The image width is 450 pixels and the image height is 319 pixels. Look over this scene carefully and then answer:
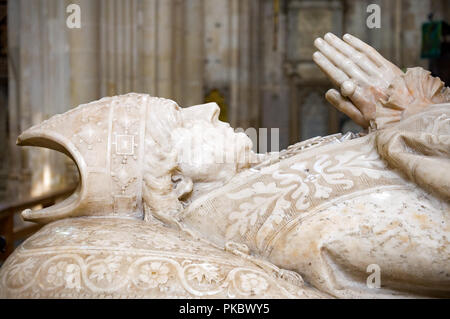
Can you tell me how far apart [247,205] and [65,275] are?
0.65 metres

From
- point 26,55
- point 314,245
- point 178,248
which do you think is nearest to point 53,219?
point 178,248

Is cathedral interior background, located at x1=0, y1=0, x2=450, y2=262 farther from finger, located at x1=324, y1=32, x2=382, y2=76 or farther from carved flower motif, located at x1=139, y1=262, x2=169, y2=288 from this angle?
finger, located at x1=324, y1=32, x2=382, y2=76

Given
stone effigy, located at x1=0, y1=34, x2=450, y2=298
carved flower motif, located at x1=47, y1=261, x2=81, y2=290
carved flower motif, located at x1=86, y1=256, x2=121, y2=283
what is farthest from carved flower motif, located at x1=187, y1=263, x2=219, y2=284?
carved flower motif, located at x1=47, y1=261, x2=81, y2=290

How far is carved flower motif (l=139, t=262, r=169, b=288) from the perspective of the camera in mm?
1832

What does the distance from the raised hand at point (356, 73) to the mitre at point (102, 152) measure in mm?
737

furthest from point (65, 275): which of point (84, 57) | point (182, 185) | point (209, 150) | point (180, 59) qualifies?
point (180, 59)

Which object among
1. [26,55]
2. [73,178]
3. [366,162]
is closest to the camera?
[366,162]

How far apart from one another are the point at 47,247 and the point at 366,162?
1097mm

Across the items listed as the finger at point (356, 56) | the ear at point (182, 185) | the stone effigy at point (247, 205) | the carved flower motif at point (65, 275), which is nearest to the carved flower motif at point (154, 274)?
the stone effigy at point (247, 205)

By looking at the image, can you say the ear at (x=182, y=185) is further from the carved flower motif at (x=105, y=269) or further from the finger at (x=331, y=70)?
the finger at (x=331, y=70)

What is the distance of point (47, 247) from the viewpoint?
194cm

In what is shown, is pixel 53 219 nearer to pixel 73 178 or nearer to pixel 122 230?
pixel 122 230

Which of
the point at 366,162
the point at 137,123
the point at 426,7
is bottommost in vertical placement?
the point at 366,162

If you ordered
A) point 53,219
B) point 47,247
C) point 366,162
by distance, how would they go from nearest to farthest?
point 47,247 → point 366,162 → point 53,219
